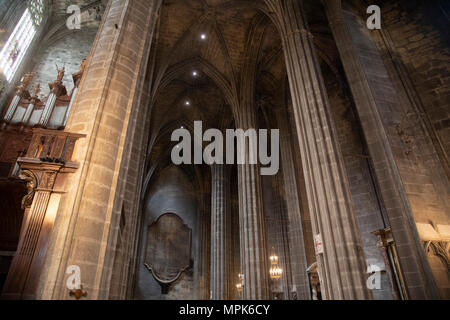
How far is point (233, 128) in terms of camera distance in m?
19.2

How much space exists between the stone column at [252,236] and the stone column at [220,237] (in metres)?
4.49

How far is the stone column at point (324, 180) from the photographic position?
6.12 m

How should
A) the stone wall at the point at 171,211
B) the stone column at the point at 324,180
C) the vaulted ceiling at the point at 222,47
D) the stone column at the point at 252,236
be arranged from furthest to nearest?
1. the stone wall at the point at 171,211
2. the vaulted ceiling at the point at 222,47
3. the stone column at the point at 252,236
4. the stone column at the point at 324,180

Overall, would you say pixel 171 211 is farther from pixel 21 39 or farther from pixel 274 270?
pixel 21 39

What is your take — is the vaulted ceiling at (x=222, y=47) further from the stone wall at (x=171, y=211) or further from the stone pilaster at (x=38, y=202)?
the stone pilaster at (x=38, y=202)

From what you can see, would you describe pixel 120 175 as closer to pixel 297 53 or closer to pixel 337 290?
pixel 337 290

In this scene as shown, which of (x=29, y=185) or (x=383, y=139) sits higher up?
(x=383, y=139)

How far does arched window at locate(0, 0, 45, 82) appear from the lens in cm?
1041

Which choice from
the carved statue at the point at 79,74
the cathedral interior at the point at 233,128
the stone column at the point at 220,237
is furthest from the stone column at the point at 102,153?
the stone column at the point at 220,237

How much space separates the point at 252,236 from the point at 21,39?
40.2ft

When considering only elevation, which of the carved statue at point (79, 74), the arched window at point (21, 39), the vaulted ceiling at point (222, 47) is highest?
the vaulted ceiling at point (222, 47)

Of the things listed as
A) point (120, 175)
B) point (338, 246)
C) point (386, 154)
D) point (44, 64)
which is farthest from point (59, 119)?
point (386, 154)

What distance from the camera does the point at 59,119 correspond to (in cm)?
950

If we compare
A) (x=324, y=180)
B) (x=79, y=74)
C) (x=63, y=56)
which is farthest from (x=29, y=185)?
(x=63, y=56)
